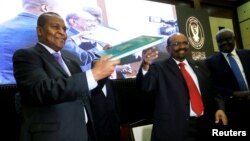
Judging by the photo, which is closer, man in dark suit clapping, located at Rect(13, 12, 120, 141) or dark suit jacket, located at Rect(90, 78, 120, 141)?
man in dark suit clapping, located at Rect(13, 12, 120, 141)

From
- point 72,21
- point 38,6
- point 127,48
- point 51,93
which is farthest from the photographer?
point 72,21

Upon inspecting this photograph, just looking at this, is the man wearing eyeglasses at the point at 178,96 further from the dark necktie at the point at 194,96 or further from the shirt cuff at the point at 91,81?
the shirt cuff at the point at 91,81

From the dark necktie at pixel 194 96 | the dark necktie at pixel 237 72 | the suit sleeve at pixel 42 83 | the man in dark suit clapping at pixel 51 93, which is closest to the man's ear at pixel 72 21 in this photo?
the dark necktie at pixel 194 96

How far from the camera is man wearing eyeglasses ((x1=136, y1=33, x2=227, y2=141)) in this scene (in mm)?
1958

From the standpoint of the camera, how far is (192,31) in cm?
395

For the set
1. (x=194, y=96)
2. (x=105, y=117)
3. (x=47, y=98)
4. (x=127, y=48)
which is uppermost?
(x=127, y=48)

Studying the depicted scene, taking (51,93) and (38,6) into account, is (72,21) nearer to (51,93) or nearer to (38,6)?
(38,6)

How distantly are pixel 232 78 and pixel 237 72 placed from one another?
88 mm

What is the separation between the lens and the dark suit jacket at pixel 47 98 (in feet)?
3.57

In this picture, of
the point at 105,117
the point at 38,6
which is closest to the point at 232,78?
the point at 105,117

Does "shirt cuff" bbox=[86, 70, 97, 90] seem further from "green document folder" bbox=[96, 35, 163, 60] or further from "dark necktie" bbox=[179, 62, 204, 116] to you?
"dark necktie" bbox=[179, 62, 204, 116]

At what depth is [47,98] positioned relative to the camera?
42.6 inches

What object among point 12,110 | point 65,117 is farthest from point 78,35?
point 65,117

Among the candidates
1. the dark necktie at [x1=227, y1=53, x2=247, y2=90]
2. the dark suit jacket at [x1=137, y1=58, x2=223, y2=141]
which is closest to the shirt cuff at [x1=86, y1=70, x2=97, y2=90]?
the dark suit jacket at [x1=137, y1=58, x2=223, y2=141]
